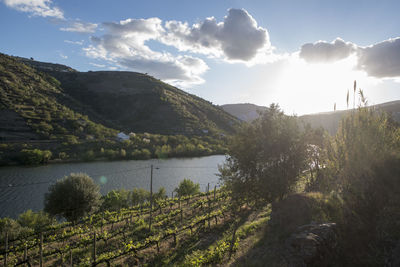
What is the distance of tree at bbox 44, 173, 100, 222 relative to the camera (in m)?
28.1

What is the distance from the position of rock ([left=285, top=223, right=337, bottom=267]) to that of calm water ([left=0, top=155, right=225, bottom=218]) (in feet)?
145

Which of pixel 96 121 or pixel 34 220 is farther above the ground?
pixel 96 121

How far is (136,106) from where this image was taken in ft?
513

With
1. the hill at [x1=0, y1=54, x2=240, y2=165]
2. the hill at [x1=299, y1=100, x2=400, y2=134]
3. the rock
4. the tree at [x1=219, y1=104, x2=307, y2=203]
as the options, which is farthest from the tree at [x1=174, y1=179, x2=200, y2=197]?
the hill at [x1=0, y1=54, x2=240, y2=165]

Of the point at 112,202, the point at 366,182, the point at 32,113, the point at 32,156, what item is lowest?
the point at 112,202

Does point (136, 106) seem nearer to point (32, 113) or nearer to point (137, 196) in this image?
point (32, 113)

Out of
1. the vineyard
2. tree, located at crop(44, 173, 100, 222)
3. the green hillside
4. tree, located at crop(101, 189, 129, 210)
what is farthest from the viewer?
the green hillside

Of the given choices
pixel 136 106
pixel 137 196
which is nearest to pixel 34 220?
pixel 137 196

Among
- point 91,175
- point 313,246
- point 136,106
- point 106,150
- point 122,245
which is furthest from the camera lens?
point 136,106

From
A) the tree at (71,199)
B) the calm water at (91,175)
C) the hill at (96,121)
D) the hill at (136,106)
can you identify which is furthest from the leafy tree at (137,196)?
the hill at (136,106)

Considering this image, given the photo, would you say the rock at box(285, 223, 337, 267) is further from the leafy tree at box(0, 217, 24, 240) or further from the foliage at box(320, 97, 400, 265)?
the leafy tree at box(0, 217, 24, 240)

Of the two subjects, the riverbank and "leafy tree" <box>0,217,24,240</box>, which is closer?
"leafy tree" <box>0,217,24,240</box>

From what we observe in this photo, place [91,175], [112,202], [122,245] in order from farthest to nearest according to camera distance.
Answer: [91,175], [112,202], [122,245]

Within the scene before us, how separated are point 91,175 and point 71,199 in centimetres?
3581
